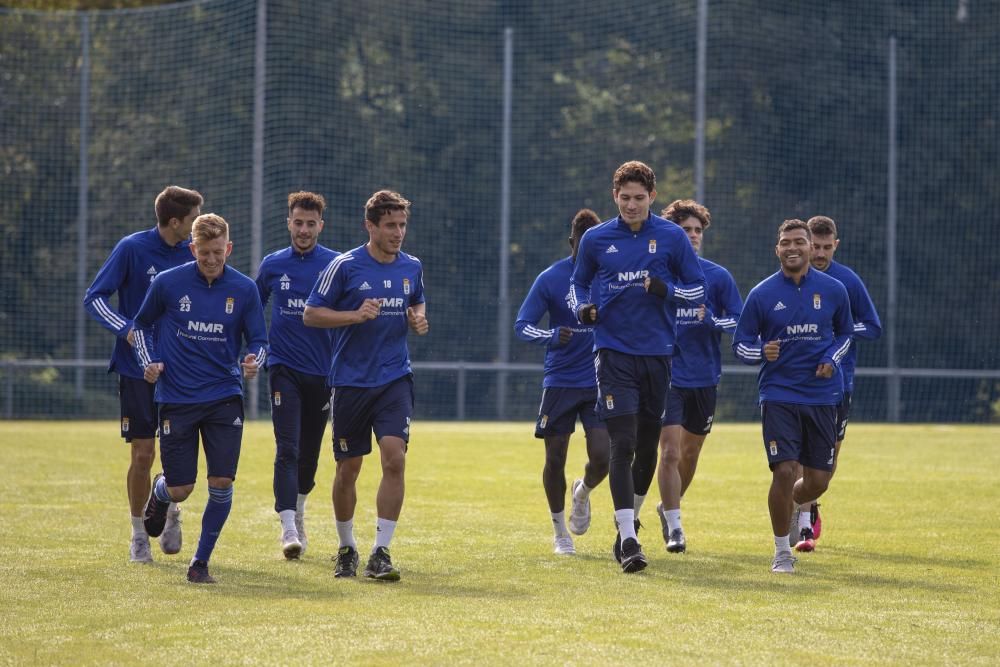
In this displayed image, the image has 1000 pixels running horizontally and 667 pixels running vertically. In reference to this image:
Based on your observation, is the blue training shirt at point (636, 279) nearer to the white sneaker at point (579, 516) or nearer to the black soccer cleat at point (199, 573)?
the white sneaker at point (579, 516)

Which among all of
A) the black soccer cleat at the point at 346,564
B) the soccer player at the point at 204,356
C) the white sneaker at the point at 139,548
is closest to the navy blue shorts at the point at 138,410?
the white sneaker at the point at 139,548

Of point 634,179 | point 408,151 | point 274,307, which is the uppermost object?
point 408,151

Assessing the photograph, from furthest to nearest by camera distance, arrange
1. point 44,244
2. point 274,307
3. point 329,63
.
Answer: point 329,63, point 44,244, point 274,307

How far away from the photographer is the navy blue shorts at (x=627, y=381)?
8531 mm

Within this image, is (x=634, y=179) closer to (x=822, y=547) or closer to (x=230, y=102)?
(x=822, y=547)

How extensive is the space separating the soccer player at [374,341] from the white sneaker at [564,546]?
4.64 feet

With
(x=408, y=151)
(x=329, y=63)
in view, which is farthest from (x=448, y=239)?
(x=329, y=63)

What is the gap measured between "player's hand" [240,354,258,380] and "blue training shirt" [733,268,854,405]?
2.59 meters

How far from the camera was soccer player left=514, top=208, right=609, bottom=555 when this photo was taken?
9.45 m

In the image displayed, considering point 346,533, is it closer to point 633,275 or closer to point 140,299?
point 140,299

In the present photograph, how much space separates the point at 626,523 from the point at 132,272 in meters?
3.16

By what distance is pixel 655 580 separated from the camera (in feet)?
25.8

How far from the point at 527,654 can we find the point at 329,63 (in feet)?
84.3

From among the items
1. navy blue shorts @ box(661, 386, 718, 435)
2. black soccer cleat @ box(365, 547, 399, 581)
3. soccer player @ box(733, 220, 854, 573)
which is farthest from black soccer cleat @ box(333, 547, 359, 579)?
navy blue shorts @ box(661, 386, 718, 435)
